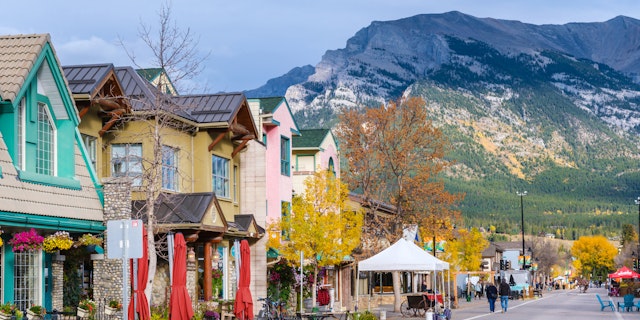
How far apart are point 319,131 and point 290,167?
7827mm

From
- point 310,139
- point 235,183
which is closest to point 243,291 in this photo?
point 235,183

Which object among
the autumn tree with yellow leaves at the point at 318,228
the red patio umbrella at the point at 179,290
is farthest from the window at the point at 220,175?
the red patio umbrella at the point at 179,290

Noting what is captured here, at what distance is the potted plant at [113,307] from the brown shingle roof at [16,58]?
255 inches

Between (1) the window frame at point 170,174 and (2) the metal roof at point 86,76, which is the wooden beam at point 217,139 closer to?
(1) the window frame at point 170,174

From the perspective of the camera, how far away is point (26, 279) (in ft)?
80.6

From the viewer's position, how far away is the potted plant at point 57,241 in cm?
2381

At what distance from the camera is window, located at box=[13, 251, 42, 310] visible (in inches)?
948

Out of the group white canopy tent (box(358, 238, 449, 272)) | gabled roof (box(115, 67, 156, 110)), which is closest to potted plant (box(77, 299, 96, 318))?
gabled roof (box(115, 67, 156, 110))

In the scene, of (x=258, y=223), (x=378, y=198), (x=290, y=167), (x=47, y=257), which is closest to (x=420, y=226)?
(x=378, y=198)

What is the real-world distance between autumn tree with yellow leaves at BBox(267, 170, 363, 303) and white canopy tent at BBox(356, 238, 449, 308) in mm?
3496

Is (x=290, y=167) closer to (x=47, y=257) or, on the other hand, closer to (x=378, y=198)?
(x=378, y=198)

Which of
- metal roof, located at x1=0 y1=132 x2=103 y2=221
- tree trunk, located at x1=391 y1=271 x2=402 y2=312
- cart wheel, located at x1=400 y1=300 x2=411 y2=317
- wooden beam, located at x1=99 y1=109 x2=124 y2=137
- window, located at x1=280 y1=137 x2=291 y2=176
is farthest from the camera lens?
tree trunk, located at x1=391 y1=271 x2=402 y2=312

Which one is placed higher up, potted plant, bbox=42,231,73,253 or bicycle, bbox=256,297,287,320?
potted plant, bbox=42,231,73,253

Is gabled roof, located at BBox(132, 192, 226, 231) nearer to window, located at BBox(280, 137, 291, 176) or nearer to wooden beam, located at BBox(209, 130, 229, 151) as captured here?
wooden beam, located at BBox(209, 130, 229, 151)
